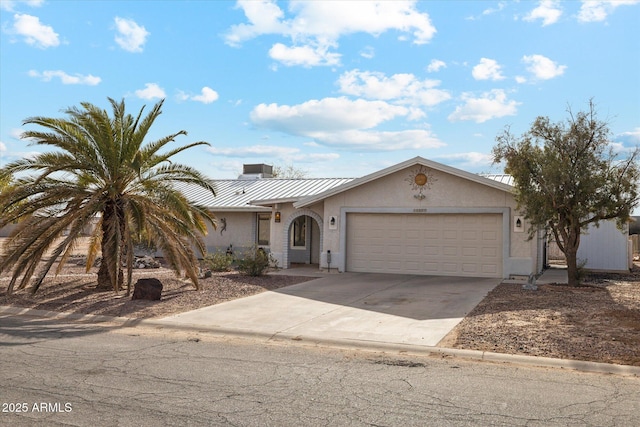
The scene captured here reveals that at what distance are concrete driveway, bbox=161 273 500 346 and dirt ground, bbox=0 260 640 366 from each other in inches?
19.8

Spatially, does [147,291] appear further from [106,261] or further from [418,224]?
[418,224]

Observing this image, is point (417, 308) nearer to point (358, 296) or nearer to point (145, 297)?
point (358, 296)

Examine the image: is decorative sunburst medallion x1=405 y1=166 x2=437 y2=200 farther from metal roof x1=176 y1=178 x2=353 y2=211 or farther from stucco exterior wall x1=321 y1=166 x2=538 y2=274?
metal roof x1=176 y1=178 x2=353 y2=211

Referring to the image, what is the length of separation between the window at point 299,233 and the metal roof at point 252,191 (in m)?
1.13

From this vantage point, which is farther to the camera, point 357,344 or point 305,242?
point 305,242

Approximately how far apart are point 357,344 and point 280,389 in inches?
114

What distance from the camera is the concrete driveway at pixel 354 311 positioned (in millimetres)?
10180

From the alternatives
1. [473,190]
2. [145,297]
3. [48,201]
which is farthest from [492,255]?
[48,201]

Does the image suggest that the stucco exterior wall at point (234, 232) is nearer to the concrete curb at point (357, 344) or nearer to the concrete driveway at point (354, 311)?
the concrete driveway at point (354, 311)

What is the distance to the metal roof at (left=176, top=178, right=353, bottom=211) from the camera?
2512cm

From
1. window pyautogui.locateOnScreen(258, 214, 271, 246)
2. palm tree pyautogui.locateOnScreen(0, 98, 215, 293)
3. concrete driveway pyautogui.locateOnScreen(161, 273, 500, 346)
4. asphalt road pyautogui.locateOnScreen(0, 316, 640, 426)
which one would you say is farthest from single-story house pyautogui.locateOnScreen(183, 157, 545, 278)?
asphalt road pyautogui.locateOnScreen(0, 316, 640, 426)

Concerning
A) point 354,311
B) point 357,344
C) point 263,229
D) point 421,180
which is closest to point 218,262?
point 263,229

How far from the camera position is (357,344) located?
936 centimetres

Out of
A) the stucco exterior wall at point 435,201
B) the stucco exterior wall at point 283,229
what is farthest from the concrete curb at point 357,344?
the stucco exterior wall at point 283,229
